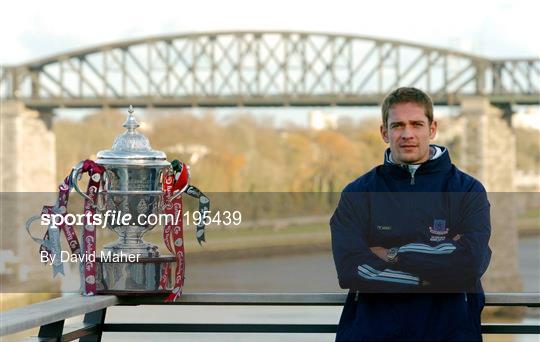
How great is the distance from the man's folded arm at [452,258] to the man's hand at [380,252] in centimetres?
5

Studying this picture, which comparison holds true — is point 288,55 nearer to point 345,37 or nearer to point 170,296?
point 345,37

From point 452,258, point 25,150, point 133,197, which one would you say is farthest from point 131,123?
point 25,150

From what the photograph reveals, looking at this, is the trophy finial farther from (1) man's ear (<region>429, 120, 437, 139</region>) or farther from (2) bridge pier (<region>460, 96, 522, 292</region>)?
(2) bridge pier (<region>460, 96, 522, 292</region>)

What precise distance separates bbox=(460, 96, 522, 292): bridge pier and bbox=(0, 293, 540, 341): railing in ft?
181

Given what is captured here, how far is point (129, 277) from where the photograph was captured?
533 cm

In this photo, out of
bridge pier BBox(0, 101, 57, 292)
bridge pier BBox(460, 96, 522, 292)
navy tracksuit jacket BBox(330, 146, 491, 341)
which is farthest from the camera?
bridge pier BBox(0, 101, 57, 292)

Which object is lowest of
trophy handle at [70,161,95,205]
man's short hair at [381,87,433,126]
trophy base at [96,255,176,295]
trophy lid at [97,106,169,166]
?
trophy base at [96,255,176,295]

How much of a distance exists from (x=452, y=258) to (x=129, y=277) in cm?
168

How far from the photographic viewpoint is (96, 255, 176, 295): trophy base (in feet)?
17.5

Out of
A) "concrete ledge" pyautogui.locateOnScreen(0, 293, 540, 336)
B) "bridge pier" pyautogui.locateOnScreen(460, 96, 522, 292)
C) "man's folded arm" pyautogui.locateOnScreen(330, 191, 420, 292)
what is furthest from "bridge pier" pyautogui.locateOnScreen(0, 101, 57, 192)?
"man's folded arm" pyautogui.locateOnScreen(330, 191, 420, 292)

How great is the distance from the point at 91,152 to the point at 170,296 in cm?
6005

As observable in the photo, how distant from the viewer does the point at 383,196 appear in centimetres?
419

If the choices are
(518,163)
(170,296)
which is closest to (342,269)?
(170,296)

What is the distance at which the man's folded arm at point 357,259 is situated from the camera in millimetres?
4137
